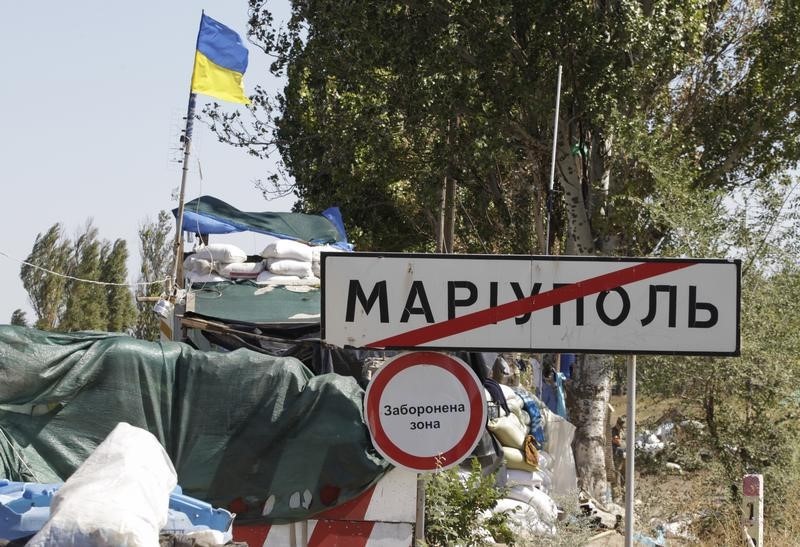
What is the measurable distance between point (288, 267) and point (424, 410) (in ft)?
36.9

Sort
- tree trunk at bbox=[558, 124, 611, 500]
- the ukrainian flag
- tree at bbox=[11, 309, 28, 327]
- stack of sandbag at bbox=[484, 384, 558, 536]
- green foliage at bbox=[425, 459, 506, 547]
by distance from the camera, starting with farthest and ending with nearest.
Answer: tree at bbox=[11, 309, 28, 327], the ukrainian flag, tree trunk at bbox=[558, 124, 611, 500], stack of sandbag at bbox=[484, 384, 558, 536], green foliage at bbox=[425, 459, 506, 547]

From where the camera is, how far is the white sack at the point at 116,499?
4586 millimetres

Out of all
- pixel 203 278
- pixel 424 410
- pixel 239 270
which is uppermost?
pixel 239 270

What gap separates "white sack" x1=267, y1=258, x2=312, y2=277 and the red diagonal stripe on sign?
11.2 metres

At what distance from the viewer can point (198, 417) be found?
7309 millimetres

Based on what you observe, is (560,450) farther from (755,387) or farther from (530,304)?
(530,304)

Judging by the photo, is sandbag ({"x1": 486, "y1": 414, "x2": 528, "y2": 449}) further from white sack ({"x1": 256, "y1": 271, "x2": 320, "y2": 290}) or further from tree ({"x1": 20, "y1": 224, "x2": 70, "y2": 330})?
tree ({"x1": 20, "y1": 224, "x2": 70, "y2": 330})

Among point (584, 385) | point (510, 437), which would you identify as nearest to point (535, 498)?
point (510, 437)

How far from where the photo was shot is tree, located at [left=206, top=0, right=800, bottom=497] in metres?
19.0

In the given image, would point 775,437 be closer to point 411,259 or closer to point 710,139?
point 411,259

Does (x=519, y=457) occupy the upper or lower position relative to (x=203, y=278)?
lower

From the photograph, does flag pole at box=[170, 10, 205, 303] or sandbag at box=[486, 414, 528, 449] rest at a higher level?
flag pole at box=[170, 10, 205, 303]

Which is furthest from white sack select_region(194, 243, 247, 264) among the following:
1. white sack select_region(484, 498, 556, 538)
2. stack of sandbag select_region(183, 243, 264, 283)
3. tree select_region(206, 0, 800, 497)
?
white sack select_region(484, 498, 556, 538)

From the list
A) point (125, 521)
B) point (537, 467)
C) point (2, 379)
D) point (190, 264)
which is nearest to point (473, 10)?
point (190, 264)
